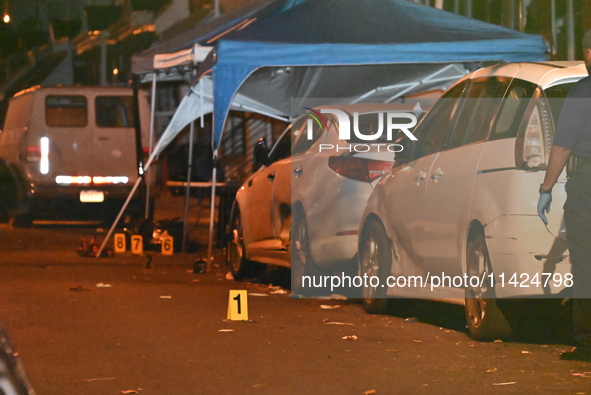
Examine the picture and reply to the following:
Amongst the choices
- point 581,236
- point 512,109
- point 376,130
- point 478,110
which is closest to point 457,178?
point 478,110

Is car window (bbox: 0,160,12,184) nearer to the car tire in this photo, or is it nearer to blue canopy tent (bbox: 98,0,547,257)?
→ the car tire

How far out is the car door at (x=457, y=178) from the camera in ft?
24.6

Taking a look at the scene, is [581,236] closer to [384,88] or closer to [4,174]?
[384,88]

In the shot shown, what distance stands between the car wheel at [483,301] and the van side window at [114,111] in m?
12.7

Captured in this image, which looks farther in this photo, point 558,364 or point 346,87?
point 346,87

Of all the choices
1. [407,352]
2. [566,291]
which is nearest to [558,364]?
[566,291]

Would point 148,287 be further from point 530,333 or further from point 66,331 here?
point 530,333

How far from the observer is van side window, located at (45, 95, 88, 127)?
19.6 metres

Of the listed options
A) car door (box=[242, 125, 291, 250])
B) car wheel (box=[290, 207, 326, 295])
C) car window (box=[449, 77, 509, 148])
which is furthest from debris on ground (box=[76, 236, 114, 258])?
car window (box=[449, 77, 509, 148])

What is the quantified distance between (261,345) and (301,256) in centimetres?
264

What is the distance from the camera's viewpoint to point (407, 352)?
748 centimetres

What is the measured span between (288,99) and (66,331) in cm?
919

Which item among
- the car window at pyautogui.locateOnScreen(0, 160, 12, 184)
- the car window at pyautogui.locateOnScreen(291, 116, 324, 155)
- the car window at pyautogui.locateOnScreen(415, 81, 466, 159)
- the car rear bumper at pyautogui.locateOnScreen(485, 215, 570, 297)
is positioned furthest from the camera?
the car window at pyautogui.locateOnScreen(0, 160, 12, 184)

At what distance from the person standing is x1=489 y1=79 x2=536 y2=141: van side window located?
41cm
